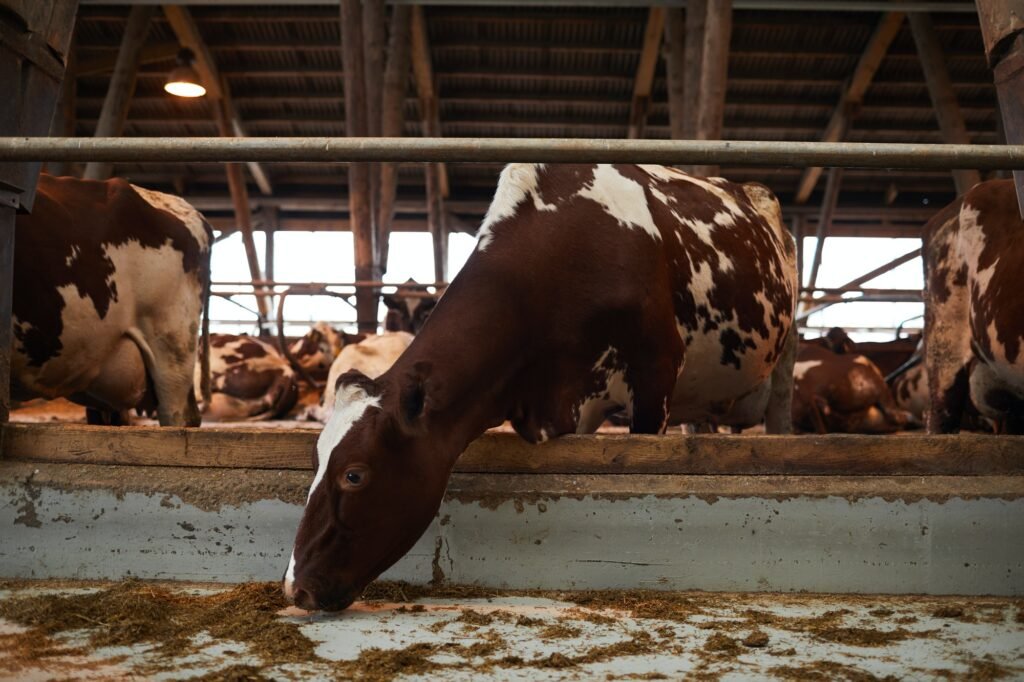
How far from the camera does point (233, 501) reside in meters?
2.73

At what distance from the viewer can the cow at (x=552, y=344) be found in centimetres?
245

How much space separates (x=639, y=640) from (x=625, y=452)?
2.44ft

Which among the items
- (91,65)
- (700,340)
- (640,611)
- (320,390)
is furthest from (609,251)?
(91,65)

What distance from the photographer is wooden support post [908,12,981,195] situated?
1324 cm

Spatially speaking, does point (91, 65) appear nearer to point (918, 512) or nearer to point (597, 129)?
point (597, 129)

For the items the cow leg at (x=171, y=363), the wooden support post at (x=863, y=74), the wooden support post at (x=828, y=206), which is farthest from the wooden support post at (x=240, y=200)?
the cow leg at (x=171, y=363)

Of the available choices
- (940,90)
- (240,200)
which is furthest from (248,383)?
(940,90)

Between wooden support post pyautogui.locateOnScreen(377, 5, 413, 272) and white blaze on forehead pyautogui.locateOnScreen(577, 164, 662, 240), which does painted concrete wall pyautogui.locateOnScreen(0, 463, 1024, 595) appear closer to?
white blaze on forehead pyautogui.locateOnScreen(577, 164, 662, 240)

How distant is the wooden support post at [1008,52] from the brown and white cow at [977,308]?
4.30ft

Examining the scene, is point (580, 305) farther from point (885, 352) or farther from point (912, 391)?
point (885, 352)

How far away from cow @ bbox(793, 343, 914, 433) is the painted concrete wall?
25.1 ft

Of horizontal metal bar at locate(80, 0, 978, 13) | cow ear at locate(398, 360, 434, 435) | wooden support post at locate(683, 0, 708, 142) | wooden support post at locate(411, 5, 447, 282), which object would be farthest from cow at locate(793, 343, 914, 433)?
wooden support post at locate(411, 5, 447, 282)

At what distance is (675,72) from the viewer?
42.7 ft

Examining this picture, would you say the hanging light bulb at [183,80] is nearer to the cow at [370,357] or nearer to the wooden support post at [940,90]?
the cow at [370,357]
